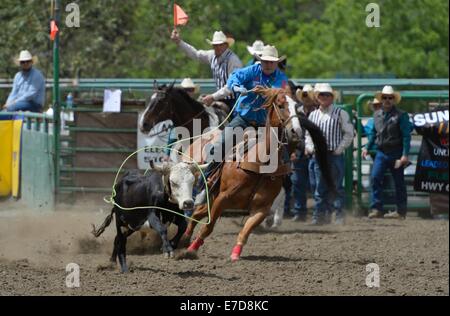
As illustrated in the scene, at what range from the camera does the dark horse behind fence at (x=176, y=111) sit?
11.0m

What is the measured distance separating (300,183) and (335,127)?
3.36 ft

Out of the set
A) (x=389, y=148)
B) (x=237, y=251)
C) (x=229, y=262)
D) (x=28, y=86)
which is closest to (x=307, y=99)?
(x=389, y=148)

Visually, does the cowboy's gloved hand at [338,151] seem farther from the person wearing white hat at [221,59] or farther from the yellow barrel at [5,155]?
the yellow barrel at [5,155]

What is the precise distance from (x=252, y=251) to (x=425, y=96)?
4412 millimetres

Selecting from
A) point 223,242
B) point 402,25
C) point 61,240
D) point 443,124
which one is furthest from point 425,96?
point 402,25

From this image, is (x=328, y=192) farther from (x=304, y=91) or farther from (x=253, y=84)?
(x=253, y=84)

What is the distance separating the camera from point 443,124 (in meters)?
13.1

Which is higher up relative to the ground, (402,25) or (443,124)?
(402,25)

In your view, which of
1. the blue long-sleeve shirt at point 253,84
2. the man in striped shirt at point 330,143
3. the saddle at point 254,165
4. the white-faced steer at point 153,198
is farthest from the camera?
the man in striped shirt at point 330,143

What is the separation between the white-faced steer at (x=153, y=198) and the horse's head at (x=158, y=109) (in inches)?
106

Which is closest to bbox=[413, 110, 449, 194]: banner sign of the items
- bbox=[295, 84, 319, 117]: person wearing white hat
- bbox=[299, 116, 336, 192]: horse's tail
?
bbox=[295, 84, 319, 117]: person wearing white hat

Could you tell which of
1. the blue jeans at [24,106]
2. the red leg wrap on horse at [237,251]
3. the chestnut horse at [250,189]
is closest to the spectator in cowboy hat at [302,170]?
the blue jeans at [24,106]

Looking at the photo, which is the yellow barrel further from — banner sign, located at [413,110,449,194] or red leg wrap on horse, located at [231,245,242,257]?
banner sign, located at [413,110,449,194]
